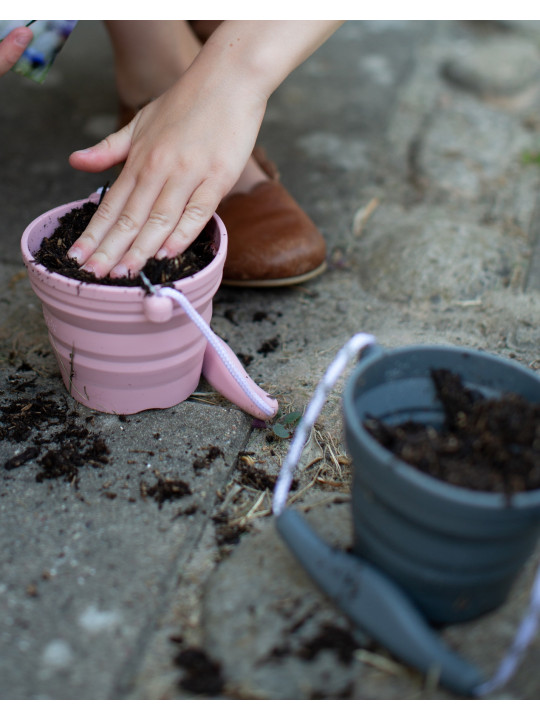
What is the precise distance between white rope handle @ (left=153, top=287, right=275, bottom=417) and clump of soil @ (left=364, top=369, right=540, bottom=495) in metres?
0.37

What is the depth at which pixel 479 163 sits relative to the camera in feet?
8.73

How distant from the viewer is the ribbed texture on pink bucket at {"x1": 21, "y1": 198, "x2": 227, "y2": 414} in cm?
131

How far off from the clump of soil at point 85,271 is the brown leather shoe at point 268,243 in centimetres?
35

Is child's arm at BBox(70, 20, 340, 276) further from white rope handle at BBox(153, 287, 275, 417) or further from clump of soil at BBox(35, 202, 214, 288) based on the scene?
white rope handle at BBox(153, 287, 275, 417)

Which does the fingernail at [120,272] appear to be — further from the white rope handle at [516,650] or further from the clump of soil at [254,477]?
the white rope handle at [516,650]

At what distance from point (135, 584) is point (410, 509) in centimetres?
51

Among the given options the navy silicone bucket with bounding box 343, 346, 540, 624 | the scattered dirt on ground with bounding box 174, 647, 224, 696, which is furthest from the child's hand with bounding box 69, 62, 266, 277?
the scattered dirt on ground with bounding box 174, 647, 224, 696

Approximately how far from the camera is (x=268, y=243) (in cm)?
192

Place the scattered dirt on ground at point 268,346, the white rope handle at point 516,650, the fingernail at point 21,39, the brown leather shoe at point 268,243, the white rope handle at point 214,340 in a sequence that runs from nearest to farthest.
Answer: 1. the white rope handle at point 516,650
2. the white rope handle at point 214,340
3. the fingernail at point 21,39
4. the scattered dirt on ground at point 268,346
5. the brown leather shoe at point 268,243

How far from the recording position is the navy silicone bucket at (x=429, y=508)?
906mm

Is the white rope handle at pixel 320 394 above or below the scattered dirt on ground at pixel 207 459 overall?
above

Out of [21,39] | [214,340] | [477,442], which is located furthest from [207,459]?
[21,39]

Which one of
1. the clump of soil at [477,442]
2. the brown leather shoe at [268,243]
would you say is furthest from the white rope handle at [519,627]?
the brown leather shoe at [268,243]

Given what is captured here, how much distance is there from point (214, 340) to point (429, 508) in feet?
1.86
